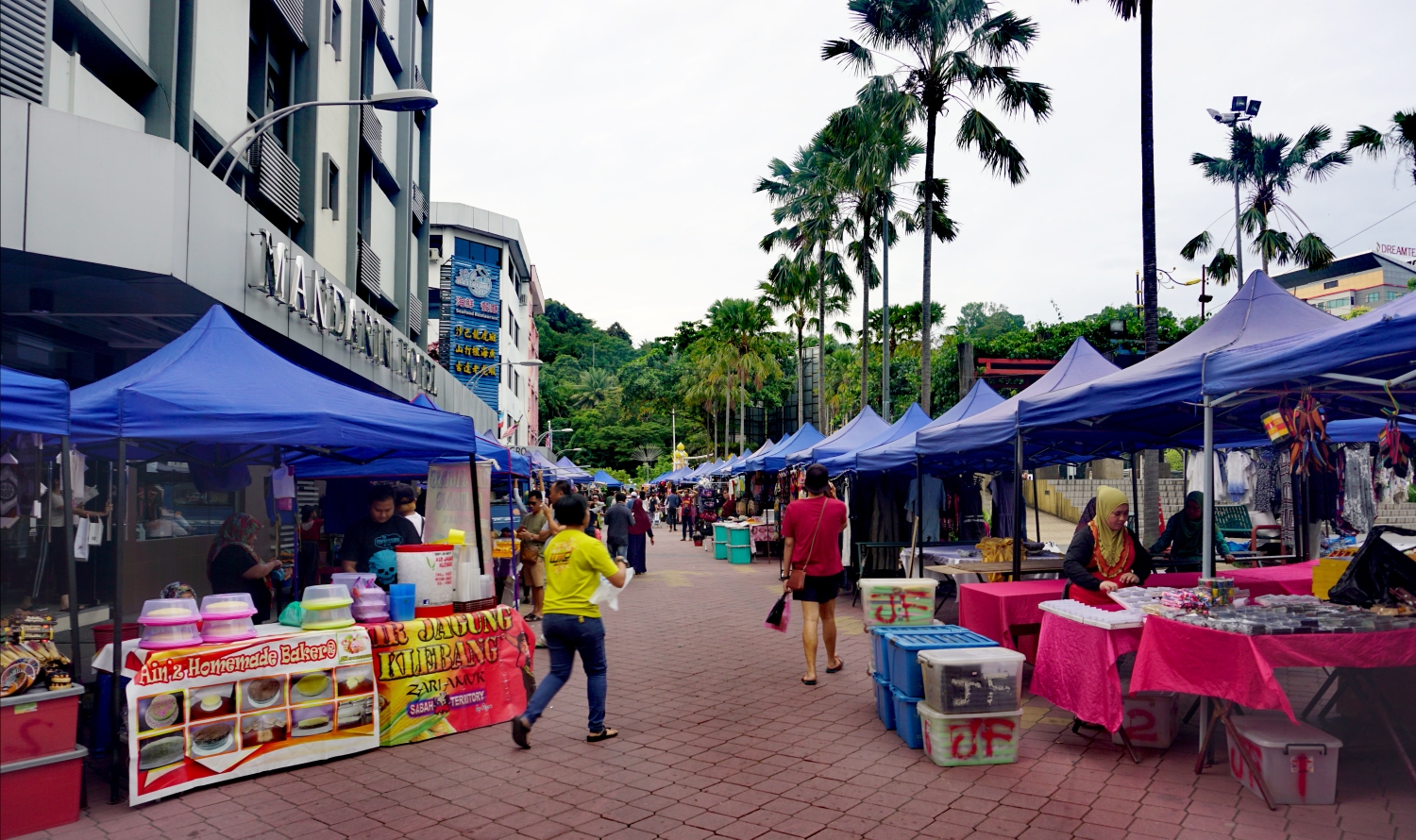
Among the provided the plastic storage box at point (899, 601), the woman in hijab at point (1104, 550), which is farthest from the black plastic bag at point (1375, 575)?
the plastic storage box at point (899, 601)

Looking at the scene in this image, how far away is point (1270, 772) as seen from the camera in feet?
14.9

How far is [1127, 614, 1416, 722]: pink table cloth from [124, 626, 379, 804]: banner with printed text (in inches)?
193

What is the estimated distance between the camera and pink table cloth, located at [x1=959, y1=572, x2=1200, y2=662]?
7410 mm

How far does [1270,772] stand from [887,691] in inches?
91.6

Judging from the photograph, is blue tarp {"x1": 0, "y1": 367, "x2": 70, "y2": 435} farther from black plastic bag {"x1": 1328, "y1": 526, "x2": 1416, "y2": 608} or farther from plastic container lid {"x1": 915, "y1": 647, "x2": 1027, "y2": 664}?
black plastic bag {"x1": 1328, "y1": 526, "x2": 1416, "y2": 608}

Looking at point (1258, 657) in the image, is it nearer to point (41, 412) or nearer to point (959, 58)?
point (41, 412)

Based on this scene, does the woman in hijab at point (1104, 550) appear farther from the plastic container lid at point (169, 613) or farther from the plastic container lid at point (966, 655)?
the plastic container lid at point (169, 613)

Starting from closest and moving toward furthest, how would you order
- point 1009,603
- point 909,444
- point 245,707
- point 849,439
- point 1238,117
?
point 245,707
point 1009,603
point 909,444
point 849,439
point 1238,117

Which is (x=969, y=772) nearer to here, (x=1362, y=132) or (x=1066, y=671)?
(x=1066, y=671)

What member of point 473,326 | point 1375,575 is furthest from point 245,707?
point 473,326

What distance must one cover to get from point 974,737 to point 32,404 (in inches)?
213

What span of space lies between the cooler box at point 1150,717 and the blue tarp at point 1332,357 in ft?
6.56

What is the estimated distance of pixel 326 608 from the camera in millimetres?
5703

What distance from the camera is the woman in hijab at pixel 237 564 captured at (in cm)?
691
